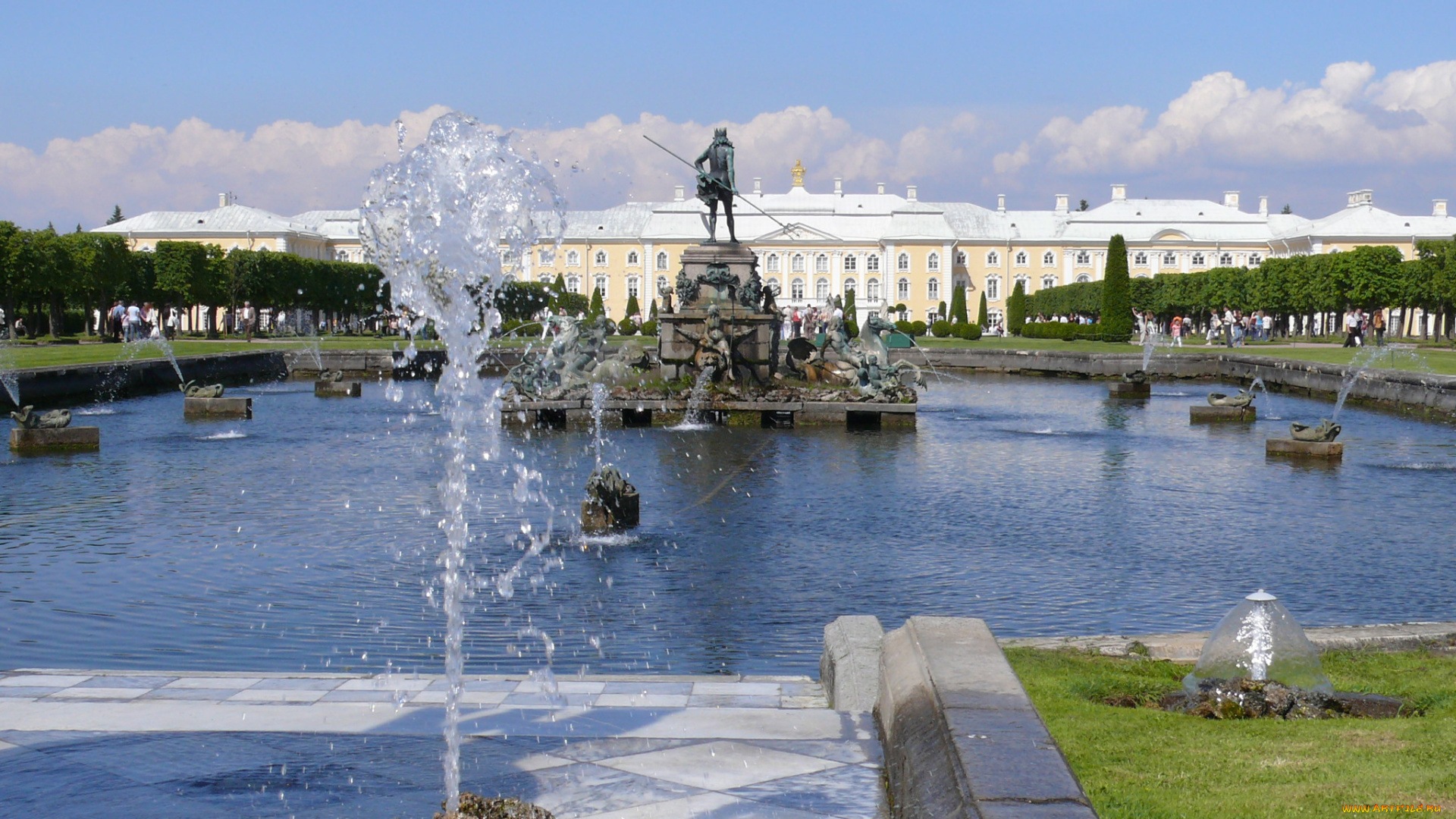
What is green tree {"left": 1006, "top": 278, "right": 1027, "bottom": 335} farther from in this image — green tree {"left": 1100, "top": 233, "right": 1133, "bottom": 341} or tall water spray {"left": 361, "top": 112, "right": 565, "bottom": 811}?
tall water spray {"left": 361, "top": 112, "right": 565, "bottom": 811}

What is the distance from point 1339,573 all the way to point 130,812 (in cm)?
793

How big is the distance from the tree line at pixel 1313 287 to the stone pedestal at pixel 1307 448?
34.1 m

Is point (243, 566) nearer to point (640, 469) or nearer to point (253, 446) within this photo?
point (640, 469)

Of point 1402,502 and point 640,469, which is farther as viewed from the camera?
point 640,469

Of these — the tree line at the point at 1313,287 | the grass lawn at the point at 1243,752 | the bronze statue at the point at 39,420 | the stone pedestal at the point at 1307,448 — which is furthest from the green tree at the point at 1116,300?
the grass lawn at the point at 1243,752

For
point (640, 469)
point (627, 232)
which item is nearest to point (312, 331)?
point (627, 232)

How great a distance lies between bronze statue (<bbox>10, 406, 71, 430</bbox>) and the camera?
53.2ft

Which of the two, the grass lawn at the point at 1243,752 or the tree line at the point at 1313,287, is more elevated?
the tree line at the point at 1313,287

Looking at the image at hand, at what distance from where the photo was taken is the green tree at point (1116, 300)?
162ft

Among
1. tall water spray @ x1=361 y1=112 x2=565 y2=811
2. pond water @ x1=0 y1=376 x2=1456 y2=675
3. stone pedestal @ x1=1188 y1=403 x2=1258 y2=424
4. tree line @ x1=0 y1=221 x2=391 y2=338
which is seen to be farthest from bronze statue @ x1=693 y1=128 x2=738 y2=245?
tree line @ x1=0 y1=221 x2=391 y2=338

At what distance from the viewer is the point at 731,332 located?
21.6m

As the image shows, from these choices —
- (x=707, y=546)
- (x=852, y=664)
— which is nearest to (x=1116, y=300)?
(x=707, y=546)

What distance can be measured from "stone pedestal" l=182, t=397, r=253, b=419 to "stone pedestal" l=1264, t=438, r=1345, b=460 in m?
14.3

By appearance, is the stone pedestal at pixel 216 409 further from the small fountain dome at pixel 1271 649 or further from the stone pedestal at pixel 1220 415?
the small fountain dome at pixel 1271 649
